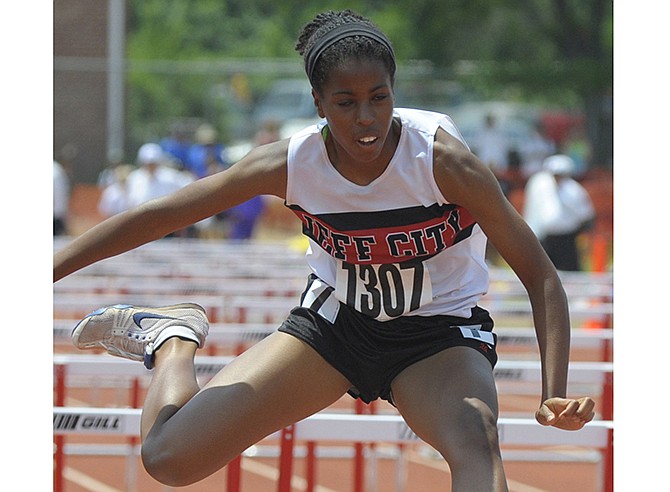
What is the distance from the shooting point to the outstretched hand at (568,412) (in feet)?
11.3

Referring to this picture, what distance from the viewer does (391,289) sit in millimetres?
3984

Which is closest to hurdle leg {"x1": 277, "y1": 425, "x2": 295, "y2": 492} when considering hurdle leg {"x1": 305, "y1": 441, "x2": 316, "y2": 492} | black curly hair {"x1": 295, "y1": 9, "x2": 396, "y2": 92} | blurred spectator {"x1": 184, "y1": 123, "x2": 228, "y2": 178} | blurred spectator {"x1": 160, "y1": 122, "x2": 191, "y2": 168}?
hurdle leg {"x1": 305, "y1": 441, "x2": 316, "y2": 492}

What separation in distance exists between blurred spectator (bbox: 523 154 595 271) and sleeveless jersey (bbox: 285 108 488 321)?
445 inches

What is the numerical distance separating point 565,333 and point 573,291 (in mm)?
5843

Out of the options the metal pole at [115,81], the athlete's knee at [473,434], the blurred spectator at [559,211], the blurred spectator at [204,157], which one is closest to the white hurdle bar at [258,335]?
the athlete's knee at [473,434]

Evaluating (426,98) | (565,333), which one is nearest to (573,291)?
(565,333)

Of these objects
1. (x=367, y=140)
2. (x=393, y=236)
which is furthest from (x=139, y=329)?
(x=367, y=140)

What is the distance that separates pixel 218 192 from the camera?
12.9 ft

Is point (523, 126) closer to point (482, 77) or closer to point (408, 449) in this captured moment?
point (482, 77)

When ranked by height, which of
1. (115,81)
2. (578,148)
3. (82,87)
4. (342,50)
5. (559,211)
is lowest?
(342,50)

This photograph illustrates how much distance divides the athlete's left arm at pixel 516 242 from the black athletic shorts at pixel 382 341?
291mm

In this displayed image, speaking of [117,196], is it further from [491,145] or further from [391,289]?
[391,289]

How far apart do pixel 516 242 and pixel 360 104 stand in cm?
64

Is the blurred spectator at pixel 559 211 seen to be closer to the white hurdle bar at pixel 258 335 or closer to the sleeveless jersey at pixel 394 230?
the white hurdle bar at pixel 258 335
